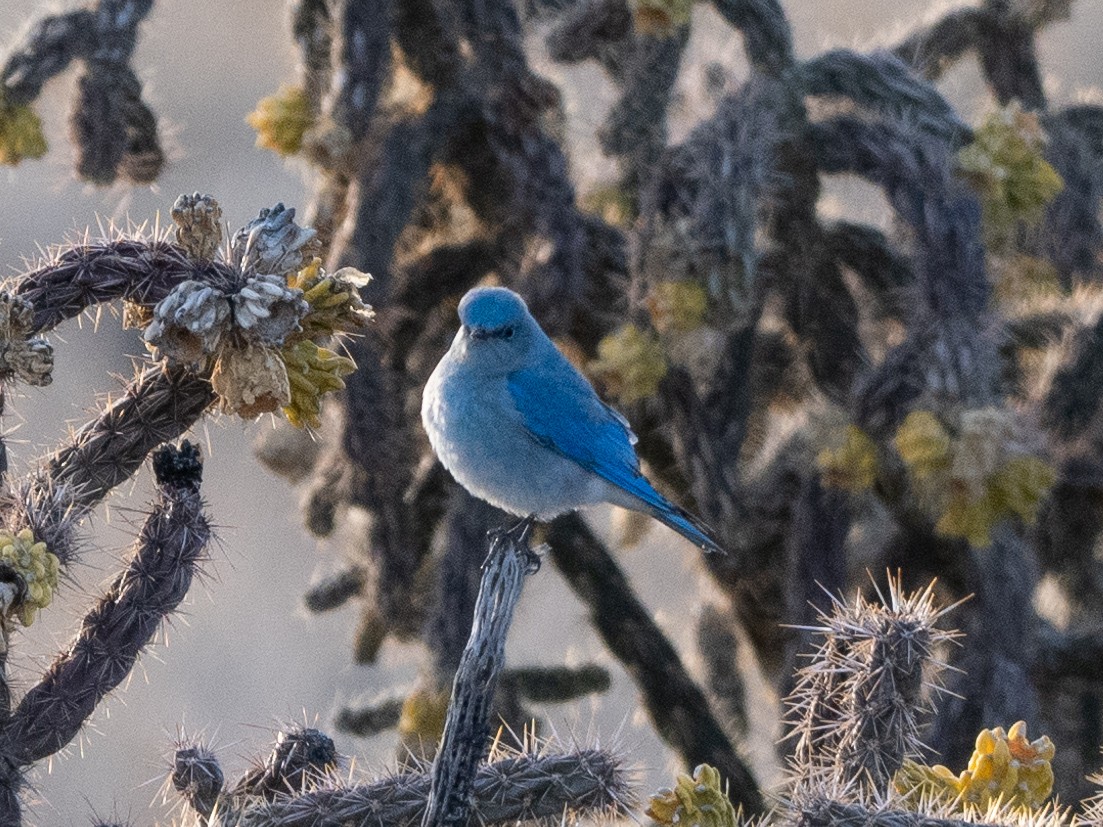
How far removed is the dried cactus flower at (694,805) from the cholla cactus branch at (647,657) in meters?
2.08

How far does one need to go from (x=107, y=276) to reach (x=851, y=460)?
283 centimetres

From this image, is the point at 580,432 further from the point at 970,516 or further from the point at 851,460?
the point at 970,516

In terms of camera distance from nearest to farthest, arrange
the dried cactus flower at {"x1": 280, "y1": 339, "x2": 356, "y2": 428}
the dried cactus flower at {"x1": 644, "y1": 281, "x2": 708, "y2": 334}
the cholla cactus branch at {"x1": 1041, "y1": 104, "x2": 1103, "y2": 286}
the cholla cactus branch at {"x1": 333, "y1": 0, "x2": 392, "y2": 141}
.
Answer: the dried cactus flower at {"x1": 280, "y1": 339, "x2": 356, "y2": 428} → the dried cactus flower at {"x1": 644, "y1": 281, "x2": 708, "y2": 334} → the cholla cactus branch at {"x1": 333, "y1": 0, "x2": 392, "y2": 141} → the cholla cactus branch at {"x1": 1041, "y1": 104, "x2": 1103, "y2": 286}

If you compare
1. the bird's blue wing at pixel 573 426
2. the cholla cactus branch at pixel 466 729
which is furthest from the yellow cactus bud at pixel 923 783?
the bird's blue wing at pixel 573 426

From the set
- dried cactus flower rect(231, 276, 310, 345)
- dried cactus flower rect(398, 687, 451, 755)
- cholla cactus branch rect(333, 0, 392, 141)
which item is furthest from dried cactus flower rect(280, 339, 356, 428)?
cholla cactus branch rect(333, 0, 392, 141)

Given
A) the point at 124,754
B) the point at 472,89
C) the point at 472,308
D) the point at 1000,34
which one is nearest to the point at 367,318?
the point at 472,308

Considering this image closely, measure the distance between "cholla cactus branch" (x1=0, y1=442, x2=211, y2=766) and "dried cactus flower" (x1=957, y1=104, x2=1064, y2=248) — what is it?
10.3 feet

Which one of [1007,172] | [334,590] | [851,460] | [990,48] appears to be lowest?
[334,590]

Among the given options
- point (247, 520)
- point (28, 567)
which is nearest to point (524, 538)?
point (28, 567)

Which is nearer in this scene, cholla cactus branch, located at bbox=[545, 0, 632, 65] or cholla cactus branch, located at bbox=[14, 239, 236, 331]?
cholla cactus branch, located at bbox=[14, 239, 236, 331]

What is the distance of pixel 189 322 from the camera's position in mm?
2879

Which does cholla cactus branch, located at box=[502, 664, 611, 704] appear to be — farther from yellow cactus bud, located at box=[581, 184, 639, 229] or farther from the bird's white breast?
the bird's white breast

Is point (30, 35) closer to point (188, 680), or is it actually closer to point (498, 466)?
point (498, 466)

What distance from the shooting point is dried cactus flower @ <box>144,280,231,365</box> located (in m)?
2.88
